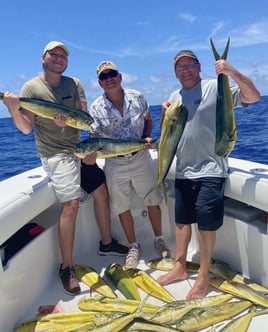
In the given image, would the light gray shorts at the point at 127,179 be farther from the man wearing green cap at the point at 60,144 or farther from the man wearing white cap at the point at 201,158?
the man wearing white cap at the point at 201,158

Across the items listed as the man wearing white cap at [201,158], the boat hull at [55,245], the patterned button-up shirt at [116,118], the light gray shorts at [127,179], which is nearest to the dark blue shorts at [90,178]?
the light gray shorts at [127,179]

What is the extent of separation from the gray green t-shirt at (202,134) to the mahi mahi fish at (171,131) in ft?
0.41

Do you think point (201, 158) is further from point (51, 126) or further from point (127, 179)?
point (51, 126)

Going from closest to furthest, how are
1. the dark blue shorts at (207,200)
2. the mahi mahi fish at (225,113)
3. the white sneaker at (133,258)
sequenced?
the mahi mahi fish at (225,113)
the dark blue shorts at (207,200)
the white sneaker at (133,258)

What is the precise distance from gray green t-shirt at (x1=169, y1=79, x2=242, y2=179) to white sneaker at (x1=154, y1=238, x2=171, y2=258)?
0.95 metres

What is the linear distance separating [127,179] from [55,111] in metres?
1.04

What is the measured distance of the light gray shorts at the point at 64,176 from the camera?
325 cm

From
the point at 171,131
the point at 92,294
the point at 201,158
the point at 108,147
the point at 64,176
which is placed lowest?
the point at 92,294

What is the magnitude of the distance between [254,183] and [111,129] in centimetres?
141

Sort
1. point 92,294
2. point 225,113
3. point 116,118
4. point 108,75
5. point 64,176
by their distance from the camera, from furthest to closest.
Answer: point 116,118 → point 108,75 → point 64,176 → point 92,294 → point 225,113

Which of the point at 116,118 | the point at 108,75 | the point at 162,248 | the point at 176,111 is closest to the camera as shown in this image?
the point at 176,111

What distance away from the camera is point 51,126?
326cm

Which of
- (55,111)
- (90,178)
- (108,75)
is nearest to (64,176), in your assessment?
(90,178)

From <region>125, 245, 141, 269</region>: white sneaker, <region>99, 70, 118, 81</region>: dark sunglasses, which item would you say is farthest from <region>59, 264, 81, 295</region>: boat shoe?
<region>99, 70, 118, 81</region>: dark sunglasses
